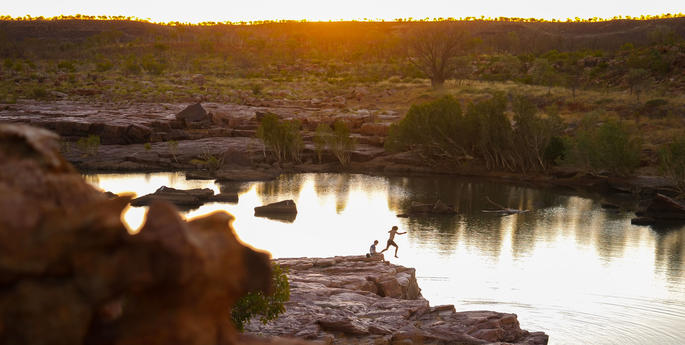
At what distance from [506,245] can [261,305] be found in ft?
94.5

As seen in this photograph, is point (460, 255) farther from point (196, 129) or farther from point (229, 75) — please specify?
point (229, 75)

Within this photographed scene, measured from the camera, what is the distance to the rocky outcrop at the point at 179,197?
54812 mm

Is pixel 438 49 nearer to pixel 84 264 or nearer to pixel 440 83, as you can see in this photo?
pixel 440 83

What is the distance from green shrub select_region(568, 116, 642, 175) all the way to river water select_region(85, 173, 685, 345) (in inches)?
142

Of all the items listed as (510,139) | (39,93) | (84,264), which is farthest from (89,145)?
(84,264)

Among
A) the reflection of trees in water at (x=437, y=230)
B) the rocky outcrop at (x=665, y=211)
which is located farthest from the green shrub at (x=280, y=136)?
the rocky outcrop at (x=665, y=211)

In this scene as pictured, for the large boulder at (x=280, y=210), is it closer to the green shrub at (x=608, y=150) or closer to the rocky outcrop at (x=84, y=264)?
the green shrub at (x=608, y=150)

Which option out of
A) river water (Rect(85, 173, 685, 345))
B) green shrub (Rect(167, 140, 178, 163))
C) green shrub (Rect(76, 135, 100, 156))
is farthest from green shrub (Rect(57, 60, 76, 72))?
river water (Rect(85, 173, 685, 345))

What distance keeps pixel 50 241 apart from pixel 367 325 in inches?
552

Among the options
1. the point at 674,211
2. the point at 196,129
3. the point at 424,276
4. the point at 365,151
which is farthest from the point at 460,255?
the point at 196,129

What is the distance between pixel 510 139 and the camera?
226ft

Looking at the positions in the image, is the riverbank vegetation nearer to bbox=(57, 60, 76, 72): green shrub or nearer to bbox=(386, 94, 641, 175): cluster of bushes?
bbox=(386, 94, 641, 175): cluster of bushes

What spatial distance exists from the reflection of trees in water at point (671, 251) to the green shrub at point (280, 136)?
3802cm

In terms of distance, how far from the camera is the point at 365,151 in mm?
81250
